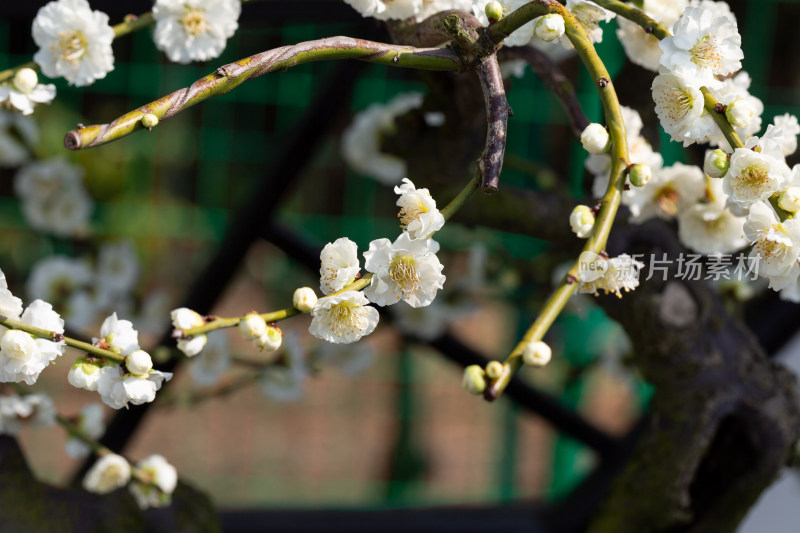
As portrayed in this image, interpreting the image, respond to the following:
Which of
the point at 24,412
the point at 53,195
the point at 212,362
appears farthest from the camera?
the point at 53,195

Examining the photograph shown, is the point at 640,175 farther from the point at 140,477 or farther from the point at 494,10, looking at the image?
the point at 140,477

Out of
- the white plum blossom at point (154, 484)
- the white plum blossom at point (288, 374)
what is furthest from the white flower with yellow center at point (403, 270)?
the white plum blossom at point (288, 374)

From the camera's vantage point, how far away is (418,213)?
47 cm

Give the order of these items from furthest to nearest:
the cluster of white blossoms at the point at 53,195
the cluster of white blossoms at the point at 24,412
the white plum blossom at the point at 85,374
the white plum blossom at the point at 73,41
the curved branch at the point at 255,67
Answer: the cluster of white blossoms at the point at 53,195
the cluster of white blossoms at the point at 24,412
the white plum blossom at the point at 73,41
the white plum blossom at the point at 85,374
the curved branch at the point at 255,67

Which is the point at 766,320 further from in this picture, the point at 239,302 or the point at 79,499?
the point at 239,302

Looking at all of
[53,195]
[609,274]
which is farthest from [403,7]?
[53,195]

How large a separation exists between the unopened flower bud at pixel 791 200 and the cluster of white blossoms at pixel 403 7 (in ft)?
0.90

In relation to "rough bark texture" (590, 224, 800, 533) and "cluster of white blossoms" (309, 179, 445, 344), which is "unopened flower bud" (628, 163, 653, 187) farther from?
"rough bark texture" (590, 224, 800, 533)

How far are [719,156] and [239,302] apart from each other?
173 centimetres

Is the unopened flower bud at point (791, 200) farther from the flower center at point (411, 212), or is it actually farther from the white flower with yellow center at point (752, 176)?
the flower center at point (411, 212)

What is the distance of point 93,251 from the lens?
60.2 inches

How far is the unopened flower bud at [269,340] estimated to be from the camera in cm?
46

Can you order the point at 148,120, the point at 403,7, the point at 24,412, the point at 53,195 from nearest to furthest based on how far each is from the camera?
1. the point at 148,120
2. the point at 403,7
3. the point at 24,412
4. the point at 53,195

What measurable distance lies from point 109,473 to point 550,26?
58 cm
